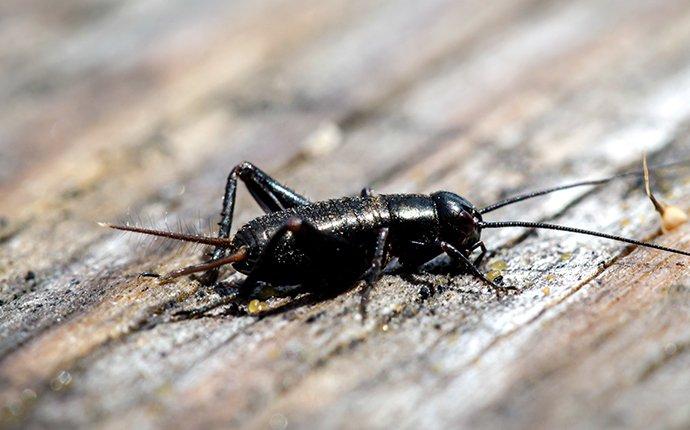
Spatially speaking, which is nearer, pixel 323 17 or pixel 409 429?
pixel 409 429

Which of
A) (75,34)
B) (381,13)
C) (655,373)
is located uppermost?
(75,34)

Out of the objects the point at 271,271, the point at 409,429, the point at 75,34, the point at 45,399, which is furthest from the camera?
the point at 75,34

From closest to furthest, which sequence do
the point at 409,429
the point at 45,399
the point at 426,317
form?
1. the point at 409,429
2. the point at 45,399
3. the point at 426,317

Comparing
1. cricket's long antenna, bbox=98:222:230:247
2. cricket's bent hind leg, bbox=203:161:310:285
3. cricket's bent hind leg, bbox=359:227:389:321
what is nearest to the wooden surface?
cricket's bent hind leg, bbox=359:227:389:321

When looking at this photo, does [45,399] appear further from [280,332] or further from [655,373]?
[655,373]

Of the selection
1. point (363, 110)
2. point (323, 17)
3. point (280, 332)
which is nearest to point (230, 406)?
point (280, 332)

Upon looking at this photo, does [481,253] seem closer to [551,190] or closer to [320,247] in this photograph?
[551,190]
